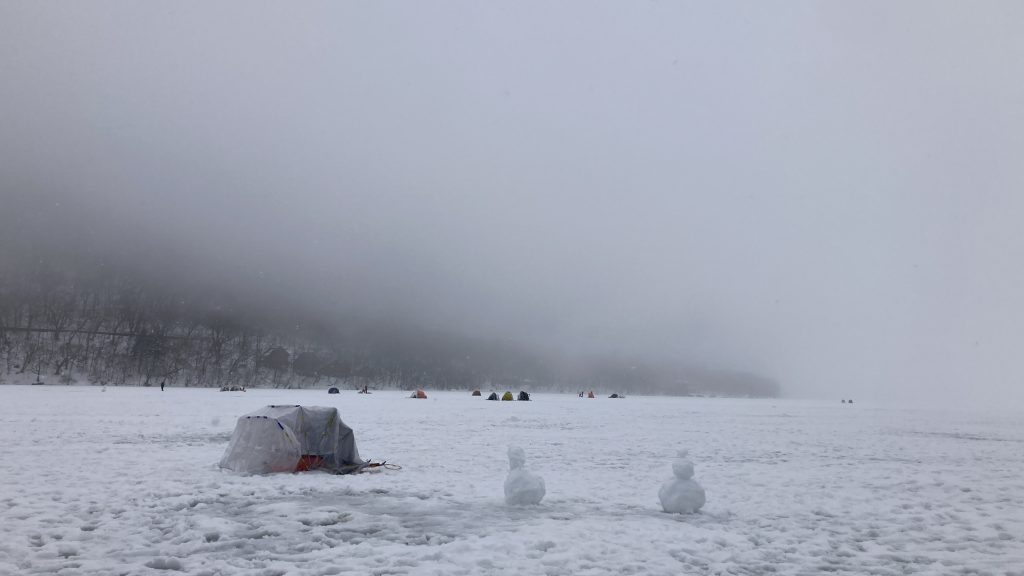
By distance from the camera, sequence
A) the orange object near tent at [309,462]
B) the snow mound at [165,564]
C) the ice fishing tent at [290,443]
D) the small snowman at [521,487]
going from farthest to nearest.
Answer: the orange object near tent at [309,462], the ice fishing tent at [290,443], the small snowman at [521,487], the snow mound at [165,564]

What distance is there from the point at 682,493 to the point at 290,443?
10.0 meters

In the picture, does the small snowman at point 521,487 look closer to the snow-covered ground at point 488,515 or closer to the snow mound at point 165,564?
the snow-covered ground at point 488,515

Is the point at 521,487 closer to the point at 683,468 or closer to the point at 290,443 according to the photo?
the point at 683,468

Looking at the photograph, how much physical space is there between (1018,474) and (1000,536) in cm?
1119

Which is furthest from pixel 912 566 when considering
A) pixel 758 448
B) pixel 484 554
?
pixel 758 448

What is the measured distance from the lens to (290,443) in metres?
15.9

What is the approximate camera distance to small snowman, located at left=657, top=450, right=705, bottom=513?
1196cm

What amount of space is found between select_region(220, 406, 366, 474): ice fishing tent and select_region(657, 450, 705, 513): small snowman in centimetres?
876

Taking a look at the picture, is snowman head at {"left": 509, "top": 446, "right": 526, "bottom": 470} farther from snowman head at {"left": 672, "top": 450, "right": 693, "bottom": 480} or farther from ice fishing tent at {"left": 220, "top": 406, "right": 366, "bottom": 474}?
ice fishing tent at {"left": 220, "top": 406, "right": 366, "bottom": 474}

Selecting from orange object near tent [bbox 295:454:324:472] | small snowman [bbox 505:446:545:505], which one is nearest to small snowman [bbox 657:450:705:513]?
small snowman [bbox 505:446:545:505]

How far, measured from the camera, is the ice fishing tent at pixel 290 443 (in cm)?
1566

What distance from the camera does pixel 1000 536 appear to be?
10547 millimetres

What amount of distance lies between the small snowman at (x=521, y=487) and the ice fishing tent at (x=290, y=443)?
20.1 feet

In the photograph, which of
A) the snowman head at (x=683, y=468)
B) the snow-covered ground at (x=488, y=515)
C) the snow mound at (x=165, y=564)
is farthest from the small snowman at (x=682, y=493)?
the snow mound at (x=165, y=564)
